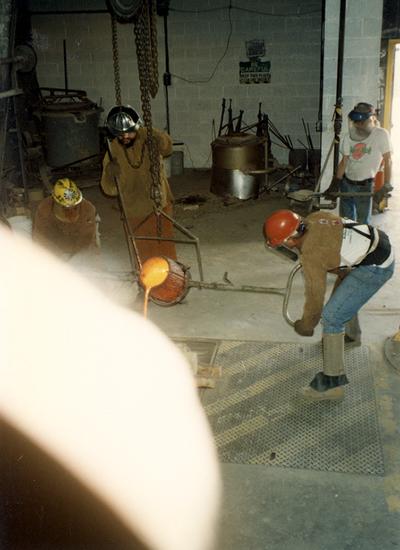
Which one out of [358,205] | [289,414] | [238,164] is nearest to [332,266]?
[289,414]

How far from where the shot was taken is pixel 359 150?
728 cm

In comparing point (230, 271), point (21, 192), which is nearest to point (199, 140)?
point (21, 192)

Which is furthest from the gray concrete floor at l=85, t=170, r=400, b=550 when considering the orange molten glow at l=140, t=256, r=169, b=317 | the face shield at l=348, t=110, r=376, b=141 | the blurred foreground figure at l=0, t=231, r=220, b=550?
the face shield at l=348, t=110, r=376, b=141

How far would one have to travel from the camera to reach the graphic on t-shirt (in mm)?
7234

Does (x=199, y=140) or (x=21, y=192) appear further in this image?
(x=199, y=140)

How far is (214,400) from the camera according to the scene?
195 inches

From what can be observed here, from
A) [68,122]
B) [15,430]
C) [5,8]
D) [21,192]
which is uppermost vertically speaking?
[5,8]

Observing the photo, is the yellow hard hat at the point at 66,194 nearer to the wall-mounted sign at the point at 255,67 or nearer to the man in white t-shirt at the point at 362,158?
the man in white t-shirt at the point at 362,158

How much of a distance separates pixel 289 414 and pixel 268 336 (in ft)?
4.39

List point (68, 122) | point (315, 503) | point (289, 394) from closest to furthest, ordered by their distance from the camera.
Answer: point (315, 503)
point (289, 394)
point (68, 122)

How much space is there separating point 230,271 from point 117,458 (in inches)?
151

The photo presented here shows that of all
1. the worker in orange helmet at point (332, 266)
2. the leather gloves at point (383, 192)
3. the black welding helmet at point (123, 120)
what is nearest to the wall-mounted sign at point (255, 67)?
the leather gloves at point (383, 192)

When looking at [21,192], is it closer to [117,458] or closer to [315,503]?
[117,458]

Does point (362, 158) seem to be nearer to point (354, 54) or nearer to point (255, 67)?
point (354, 54)
